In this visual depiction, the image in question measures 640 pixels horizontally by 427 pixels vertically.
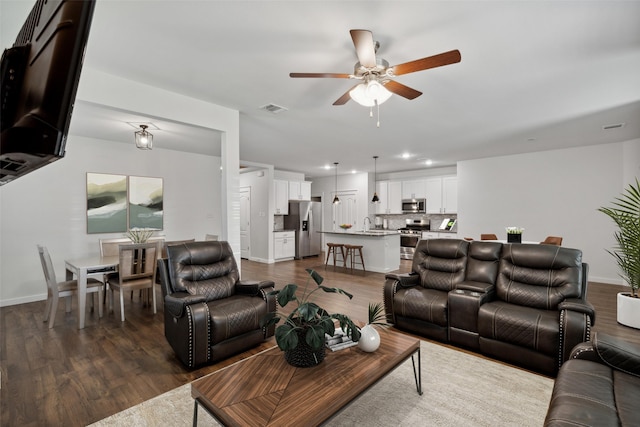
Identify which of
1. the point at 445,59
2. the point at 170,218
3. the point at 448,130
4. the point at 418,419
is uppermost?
the point at 448,130

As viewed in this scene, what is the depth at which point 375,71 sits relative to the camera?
2404mm

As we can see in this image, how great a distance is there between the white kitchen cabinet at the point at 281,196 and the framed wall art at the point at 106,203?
3782 mm

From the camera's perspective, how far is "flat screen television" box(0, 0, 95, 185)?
48 centimetres

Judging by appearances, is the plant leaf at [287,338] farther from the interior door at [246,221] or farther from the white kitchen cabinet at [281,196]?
the interior door at [246,221]

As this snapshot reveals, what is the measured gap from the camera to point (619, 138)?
538 centimetres

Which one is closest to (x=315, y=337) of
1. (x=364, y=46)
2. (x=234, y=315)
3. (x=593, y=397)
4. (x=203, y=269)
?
(x=234, y=315)

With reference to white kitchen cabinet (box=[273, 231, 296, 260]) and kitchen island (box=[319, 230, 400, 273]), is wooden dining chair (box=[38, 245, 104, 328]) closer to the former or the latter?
white kitchen cabinet (box=[273, 231, 296, 260])

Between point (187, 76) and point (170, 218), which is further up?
point (187, 76)

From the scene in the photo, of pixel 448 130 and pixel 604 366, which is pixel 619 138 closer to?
pixel 448 130

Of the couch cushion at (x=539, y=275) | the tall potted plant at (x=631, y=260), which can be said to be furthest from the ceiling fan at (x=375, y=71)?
the tall potted plant at (x=631, y=260)

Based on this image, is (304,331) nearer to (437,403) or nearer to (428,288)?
(437,403)

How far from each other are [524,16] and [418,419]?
9.44ft

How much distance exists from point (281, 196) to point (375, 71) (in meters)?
6.51

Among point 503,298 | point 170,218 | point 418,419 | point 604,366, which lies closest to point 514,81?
point 503,298
